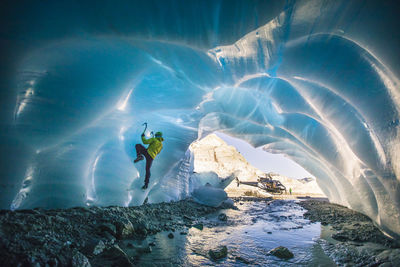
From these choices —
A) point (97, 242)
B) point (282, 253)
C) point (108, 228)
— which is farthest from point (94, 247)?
point (282, 253)

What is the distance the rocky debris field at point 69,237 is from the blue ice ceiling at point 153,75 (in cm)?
122

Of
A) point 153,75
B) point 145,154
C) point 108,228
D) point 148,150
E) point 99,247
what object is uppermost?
point 153,75

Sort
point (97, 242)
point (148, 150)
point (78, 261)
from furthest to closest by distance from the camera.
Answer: point (148, 150) < point (97, 242) < point (78, 261)

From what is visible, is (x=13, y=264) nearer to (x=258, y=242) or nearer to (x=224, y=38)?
(x=258, y=242)

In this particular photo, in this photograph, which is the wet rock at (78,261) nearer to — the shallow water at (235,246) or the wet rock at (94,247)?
the wet rock at (94,247)

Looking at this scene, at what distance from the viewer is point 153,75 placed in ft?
17.2

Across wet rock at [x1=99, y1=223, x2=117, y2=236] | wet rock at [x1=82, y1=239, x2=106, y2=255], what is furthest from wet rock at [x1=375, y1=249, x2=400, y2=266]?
wet rock at [x1=99, y1=223, x2=117, y2=236]

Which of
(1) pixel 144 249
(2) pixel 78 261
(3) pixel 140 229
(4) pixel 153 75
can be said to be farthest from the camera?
(4) pixel 153 75

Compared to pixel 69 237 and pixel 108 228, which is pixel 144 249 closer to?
pixel 108 228

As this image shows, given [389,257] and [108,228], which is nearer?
[389,257]

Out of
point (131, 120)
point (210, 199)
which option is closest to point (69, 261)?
point (131, 120)

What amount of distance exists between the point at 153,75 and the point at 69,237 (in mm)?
4090

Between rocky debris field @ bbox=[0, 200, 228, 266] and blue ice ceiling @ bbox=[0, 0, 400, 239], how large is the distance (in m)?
1.22

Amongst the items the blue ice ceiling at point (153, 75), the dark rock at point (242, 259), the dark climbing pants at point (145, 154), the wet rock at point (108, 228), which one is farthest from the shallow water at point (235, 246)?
the dark climbing pants at point (145, 154)
